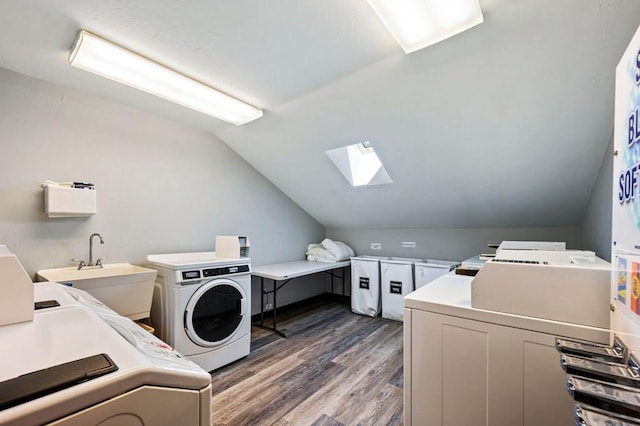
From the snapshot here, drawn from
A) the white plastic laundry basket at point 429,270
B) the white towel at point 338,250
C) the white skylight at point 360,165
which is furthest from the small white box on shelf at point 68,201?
the white plastic laundry basket at point 429,270

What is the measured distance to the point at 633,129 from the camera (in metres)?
0.72

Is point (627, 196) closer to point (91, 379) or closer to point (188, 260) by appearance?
point (91, 379)

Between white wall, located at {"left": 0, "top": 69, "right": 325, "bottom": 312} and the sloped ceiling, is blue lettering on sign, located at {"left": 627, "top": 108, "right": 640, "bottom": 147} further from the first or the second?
white wall, located at {"left": 0, "top": 69, "right": 325, "bottom": 312}

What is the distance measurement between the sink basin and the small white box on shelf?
47 cm

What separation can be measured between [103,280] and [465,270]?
2691 millimetres

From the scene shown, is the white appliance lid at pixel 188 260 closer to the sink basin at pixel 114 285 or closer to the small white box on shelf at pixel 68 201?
the sink basin at pixel 114 285

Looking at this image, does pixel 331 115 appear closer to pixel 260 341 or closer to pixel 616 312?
pixel 616 312

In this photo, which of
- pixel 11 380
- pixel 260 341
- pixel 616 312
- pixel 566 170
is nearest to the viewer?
pixel 11 380

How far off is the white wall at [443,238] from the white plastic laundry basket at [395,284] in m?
0.33

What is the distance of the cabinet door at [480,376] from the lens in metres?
1.11

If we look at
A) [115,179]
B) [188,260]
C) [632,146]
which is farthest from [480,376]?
[115,179]

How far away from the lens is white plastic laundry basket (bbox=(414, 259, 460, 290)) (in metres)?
3.39

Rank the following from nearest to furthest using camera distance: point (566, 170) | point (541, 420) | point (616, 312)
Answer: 1. point (616, 312)
2. point (541, 420)
3. point (566, 170)

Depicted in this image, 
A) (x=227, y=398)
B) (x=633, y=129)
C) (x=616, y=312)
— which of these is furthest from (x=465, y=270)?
(x=227, y=398)
